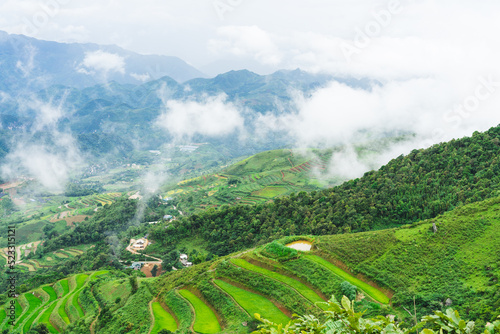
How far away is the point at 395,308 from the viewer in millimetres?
29703

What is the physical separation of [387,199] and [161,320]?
44.3 meters

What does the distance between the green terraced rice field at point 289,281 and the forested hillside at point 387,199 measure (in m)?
20.7

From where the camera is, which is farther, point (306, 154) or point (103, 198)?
point (306, 154)

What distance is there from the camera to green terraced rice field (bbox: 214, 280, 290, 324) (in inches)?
1247

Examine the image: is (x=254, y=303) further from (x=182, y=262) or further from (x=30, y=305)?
(x=30, y=305)

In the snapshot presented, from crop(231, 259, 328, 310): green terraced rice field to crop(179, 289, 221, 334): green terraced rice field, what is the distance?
6783 millimetres

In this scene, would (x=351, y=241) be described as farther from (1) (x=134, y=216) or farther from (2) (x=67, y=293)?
(1) (x=134, y=216)

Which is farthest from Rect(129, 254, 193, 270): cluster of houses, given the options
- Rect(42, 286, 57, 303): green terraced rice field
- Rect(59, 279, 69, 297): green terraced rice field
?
Rect(42, 286, 57, 303): green terraced rice field

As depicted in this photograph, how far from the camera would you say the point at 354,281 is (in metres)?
34.8

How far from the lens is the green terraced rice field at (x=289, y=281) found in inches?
1298

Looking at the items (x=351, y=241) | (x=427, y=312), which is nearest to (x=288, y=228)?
(x=351, y=241)

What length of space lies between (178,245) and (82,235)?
44.1 metres

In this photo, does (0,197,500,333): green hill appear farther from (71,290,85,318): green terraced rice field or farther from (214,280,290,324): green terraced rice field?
(71,290,85,318): green terraced rice field

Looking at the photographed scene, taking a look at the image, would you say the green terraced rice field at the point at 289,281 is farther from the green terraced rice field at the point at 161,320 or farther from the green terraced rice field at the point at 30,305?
the green terraced rice field at the point at 30,305
